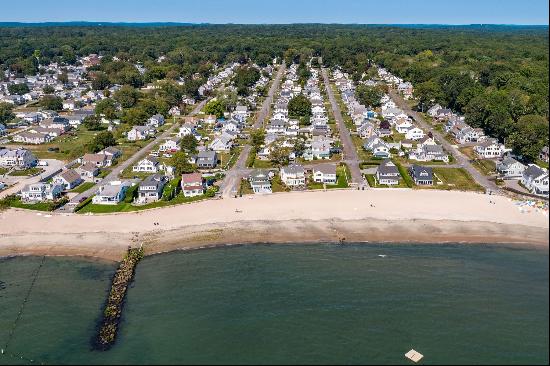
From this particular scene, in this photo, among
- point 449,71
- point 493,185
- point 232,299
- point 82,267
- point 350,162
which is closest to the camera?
point 232,299

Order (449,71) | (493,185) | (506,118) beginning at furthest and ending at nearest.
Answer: (449,71) → (506,118) → (493,185)

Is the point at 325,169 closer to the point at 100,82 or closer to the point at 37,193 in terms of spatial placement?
the point at 37,193

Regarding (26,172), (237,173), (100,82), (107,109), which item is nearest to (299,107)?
(107,109)

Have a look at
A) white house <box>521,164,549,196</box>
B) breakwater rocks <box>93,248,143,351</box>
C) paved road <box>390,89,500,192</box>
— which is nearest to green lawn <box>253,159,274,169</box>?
paved road <box>390,89,500,192</box>

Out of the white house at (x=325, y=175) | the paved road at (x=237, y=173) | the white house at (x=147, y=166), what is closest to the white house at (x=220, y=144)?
the paved road at (x=237, y=173)

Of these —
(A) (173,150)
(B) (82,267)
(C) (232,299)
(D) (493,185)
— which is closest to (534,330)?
(C) (232,299)

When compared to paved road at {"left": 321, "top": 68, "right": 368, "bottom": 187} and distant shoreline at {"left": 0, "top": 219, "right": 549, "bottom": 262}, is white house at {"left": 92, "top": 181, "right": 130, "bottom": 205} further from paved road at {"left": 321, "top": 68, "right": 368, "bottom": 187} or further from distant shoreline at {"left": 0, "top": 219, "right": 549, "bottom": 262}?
paved road at {"left": 321, "top": 68, "right": 368, "bottom": 187}

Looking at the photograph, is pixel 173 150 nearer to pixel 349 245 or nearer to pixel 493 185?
pixel 349 245
